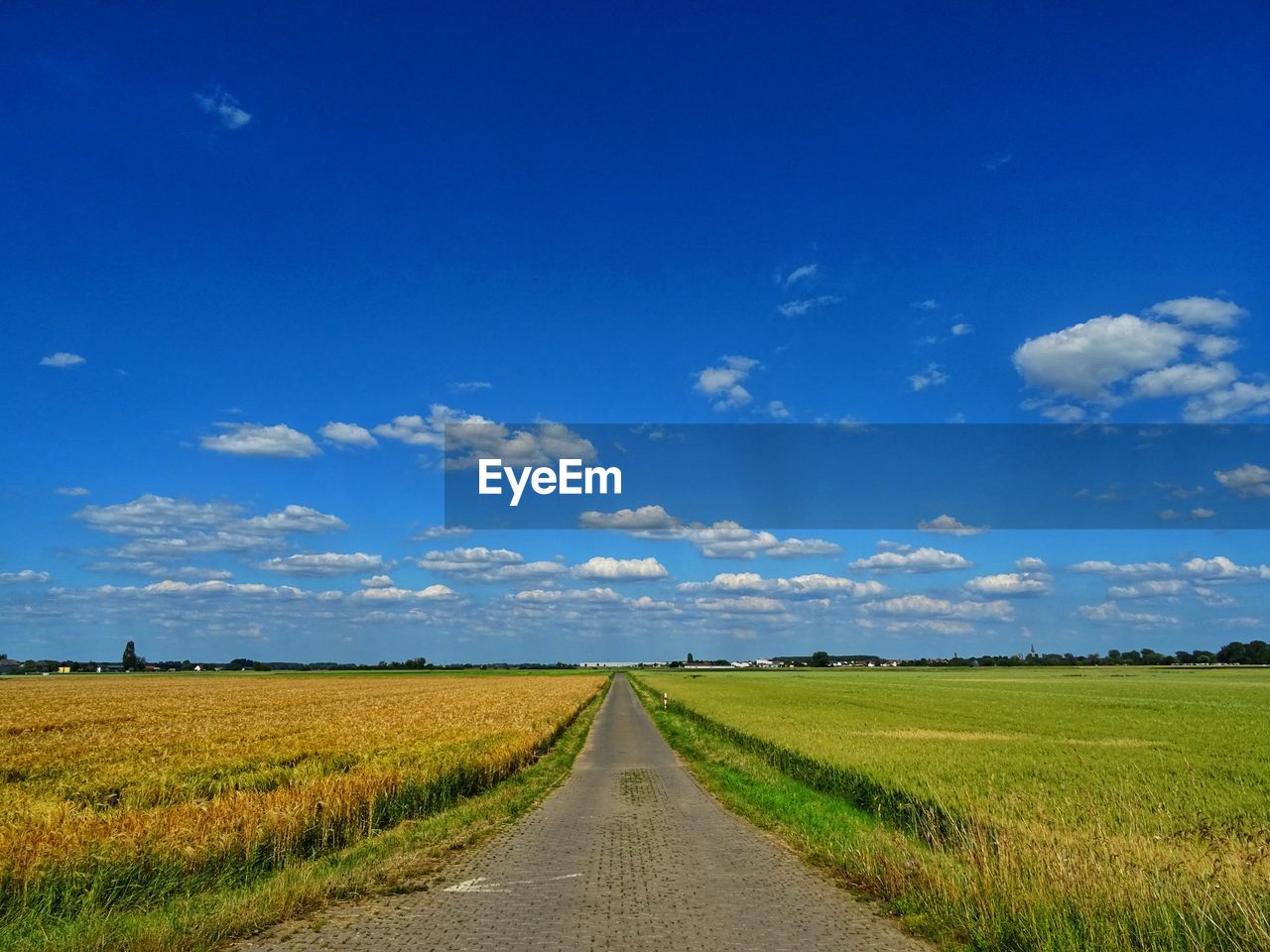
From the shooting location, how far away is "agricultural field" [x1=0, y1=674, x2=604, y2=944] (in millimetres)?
9977

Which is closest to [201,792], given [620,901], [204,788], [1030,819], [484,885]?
[204,788]

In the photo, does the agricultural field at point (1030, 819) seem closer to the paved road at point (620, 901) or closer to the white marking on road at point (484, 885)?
the paved road at point (620, 901)

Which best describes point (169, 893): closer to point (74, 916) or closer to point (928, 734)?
point (74, 916)

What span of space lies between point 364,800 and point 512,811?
10.5 ft

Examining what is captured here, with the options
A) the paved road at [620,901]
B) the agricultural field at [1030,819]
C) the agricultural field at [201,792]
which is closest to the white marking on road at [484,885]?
the paved road at [620,901]

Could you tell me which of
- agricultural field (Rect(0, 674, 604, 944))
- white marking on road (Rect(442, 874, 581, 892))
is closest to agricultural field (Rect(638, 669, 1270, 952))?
white marking on road (Rect(442, 874, 581, 892))

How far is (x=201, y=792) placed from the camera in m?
16.9

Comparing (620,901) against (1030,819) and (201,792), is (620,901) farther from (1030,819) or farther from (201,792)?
(201,792)

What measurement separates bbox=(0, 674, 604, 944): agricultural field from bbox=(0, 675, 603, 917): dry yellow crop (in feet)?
0.10

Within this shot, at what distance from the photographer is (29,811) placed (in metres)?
12.3

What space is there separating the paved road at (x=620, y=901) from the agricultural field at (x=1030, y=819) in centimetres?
91

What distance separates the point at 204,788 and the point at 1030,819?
50.1 feet

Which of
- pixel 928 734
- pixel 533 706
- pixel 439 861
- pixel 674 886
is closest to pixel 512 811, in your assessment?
pixel 439 861

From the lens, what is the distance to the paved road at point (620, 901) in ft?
26.9
